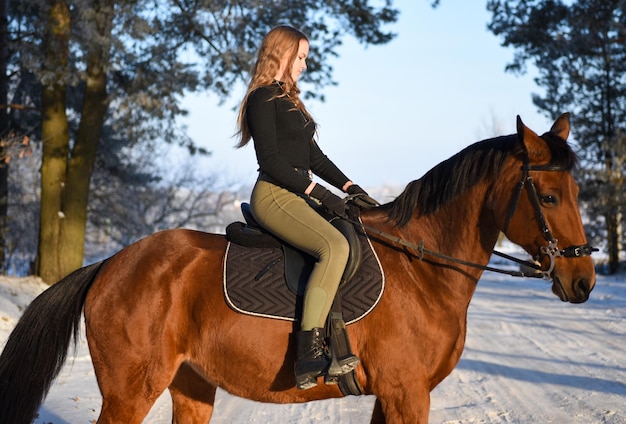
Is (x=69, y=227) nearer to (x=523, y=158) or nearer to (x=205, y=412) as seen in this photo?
(x=205, y=412)

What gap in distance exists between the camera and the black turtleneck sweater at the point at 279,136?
13.2 ft

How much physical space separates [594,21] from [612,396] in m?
15.6

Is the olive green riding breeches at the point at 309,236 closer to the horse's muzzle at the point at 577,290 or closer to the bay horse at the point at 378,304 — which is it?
the bay horse at the point at 378,304

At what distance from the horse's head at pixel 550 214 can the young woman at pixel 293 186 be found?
3.22 ft

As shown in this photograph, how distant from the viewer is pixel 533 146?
379cm

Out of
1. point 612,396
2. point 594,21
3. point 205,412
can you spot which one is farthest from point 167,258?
point 594,21

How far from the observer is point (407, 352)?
149 inches

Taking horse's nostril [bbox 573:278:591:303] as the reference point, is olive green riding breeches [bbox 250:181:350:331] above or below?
above

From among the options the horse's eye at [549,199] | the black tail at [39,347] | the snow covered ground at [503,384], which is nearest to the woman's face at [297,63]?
the horse's eye at [549,199]

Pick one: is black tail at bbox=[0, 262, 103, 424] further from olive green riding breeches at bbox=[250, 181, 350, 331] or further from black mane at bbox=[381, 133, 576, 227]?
black mane at bbox=[381, 133, 576, 227]

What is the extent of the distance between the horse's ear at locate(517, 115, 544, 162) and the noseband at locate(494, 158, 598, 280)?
0.17 feet

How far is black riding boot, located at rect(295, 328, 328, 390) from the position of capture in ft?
12.3

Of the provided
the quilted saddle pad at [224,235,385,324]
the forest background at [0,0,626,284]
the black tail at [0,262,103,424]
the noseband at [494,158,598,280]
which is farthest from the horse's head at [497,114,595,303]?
the forest background at [0,0,626,284]

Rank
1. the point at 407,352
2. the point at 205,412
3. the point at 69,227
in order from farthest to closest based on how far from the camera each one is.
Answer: the point at 69,227 < the point at 205,412 < the point at 407,352
